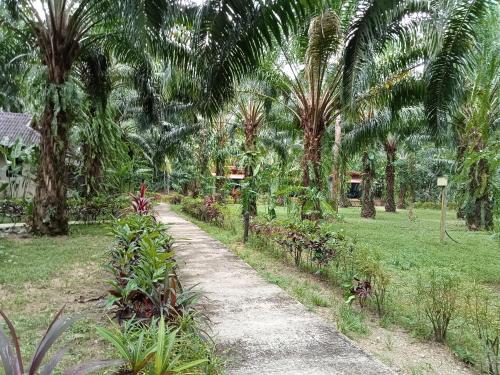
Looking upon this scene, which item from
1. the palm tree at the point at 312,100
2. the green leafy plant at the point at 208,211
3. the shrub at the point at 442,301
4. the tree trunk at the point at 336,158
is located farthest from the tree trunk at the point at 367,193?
the shrub at the point at 442,301

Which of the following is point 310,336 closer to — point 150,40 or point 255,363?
point 255,363

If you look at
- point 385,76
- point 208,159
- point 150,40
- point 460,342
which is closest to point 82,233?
point 150,40

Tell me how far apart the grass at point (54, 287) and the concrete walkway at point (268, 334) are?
1070 mm

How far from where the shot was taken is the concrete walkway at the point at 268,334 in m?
3.18

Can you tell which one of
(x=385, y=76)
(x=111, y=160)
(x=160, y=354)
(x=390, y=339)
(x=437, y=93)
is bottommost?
(x=390, y=339)

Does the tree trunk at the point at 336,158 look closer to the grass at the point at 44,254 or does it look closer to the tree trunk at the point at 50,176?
the grass at the point at 44,254

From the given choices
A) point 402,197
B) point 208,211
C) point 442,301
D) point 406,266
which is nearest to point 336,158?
point 208,211

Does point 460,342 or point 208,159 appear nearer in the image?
point 460,342

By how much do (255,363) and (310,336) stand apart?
0.75m

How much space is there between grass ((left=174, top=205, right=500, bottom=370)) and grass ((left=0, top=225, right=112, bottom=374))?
2.32 m

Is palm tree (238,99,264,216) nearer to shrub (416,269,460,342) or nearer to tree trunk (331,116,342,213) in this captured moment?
tree trunk (331,116,342,213)

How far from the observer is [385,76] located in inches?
373

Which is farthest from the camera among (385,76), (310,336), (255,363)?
(385,76)

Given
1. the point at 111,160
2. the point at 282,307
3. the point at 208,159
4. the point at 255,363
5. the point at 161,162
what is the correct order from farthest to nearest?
1. the point at 161,162
2. the point at 208,159
3. the point at 111,160
4. the point at 282,307
5. the point at 255,363
